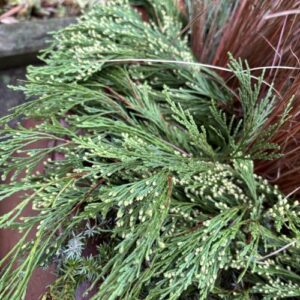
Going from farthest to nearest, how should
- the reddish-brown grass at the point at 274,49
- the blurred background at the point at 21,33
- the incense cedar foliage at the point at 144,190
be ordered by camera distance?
the blurred background at the point at 21,33 < the reddish-brown grass at the point at 274,49 < the incense cedar foliage at the point at 144,190

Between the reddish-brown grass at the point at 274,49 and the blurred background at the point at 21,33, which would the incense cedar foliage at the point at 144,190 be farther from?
the blurred background at the point at 21,33

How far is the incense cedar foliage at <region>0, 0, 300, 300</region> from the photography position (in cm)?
86

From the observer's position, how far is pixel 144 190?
88cm

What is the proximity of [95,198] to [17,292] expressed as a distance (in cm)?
23

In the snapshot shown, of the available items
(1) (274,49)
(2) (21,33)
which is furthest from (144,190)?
(2) (21,33)

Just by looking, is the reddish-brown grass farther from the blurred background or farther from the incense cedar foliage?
the blurred background

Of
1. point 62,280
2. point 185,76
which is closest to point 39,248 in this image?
point 62,280

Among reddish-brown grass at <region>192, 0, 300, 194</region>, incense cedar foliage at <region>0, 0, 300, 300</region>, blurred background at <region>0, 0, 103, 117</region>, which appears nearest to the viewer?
incense cedar foliage at <region>0, 0, 300, 300</region>

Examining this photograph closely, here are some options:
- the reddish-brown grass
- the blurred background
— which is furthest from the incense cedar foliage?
the blurred background

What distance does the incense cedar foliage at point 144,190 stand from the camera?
0.86 m

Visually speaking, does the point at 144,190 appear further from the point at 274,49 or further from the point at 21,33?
the point at 21,33

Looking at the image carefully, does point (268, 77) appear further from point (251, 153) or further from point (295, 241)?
point (295, 241)

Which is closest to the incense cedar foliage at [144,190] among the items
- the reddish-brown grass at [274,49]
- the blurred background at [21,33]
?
the reddish-brown grass at [274,49]

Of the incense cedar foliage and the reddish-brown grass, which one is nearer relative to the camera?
the incense cedar foliage
